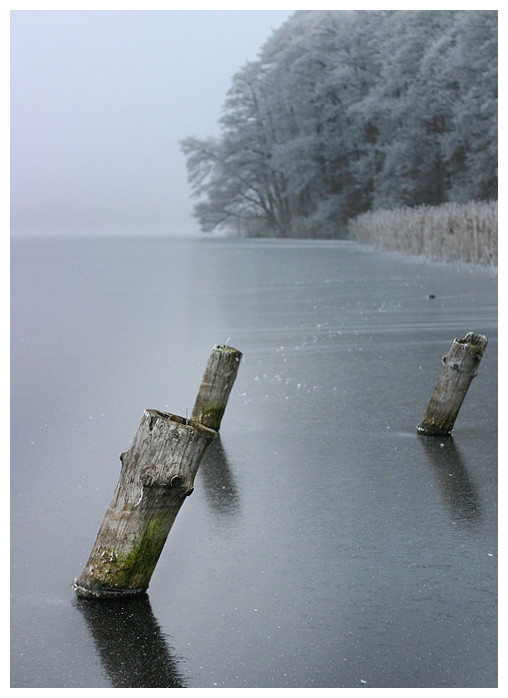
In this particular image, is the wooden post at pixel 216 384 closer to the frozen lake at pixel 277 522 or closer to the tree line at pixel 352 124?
the frozen lake at pixel 277 522

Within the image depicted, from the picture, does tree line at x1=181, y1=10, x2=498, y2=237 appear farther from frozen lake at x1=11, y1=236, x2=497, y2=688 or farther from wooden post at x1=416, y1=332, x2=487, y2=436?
wooden post at x1=416, y1=332, x2=487, y2=436

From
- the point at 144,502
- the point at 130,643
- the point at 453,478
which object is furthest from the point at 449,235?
the point at 130,643

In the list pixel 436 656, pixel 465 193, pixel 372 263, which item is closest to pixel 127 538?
pixel 436 656

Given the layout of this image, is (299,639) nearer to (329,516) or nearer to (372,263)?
(329,516)

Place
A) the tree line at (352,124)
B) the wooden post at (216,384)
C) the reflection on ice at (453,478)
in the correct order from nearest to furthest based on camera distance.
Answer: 1. the reflection on ice at (453,478)
2. the wooden post at (216,384)
3. the tree line at (352,124)

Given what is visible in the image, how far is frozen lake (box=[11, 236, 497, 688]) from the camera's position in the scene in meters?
4.60

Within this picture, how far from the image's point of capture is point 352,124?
211 feet

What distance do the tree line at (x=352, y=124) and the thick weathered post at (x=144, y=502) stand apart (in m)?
44.6

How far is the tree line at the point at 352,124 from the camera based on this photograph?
2037 inches

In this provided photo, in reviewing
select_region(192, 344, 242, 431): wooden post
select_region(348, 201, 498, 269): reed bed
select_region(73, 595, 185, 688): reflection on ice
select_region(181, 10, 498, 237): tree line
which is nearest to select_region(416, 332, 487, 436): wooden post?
select_region(192, 344, 242, 431): wooden post

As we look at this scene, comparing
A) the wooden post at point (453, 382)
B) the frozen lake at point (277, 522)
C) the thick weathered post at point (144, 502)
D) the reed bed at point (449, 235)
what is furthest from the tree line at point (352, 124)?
the thick weathered post at point (144, 502)

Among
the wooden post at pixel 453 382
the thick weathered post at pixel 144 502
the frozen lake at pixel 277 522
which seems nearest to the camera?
the frozen lake at pixel 277 522

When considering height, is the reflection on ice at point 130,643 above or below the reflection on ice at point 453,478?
below

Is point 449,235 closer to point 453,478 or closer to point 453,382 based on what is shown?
point 453,382
